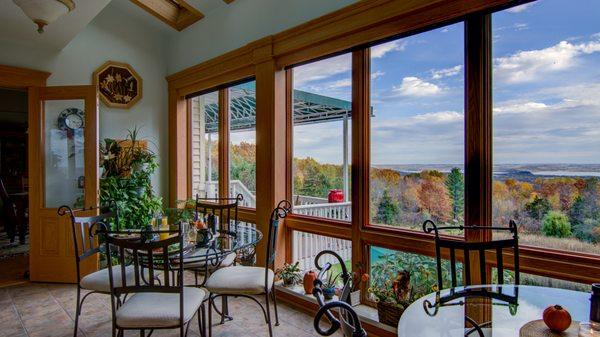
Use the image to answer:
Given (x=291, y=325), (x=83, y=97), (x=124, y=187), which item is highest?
(x=83, y=97)

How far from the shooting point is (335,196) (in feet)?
11.0

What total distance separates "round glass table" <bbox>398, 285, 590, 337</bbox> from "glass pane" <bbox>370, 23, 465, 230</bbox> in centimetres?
69

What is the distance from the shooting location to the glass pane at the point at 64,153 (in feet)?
13.6

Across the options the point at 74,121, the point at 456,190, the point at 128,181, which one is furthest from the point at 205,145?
the point at 456,190

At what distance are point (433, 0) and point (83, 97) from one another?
12.5ft

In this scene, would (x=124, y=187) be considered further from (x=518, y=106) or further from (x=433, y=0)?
(x=518, y=106)

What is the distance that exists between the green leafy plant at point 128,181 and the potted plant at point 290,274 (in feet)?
6.48

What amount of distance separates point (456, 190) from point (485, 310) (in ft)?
3.00

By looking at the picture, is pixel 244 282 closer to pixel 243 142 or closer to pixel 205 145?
pixel 243 142

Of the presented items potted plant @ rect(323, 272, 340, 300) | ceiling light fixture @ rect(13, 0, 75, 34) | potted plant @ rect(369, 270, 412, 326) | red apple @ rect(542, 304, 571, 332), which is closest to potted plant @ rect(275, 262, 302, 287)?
potted plant @ rect(323, 272, 340, 300)

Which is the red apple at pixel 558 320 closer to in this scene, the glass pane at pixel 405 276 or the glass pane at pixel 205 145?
the glass pane at pixel 405 276

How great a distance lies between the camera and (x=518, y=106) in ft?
7.09

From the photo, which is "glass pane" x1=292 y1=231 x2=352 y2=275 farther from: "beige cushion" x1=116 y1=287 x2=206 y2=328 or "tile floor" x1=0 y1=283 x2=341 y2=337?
"beige cushion" x1=116 y1=287 x2=206 y2=328

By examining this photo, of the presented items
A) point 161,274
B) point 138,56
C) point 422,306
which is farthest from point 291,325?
point 138,56
